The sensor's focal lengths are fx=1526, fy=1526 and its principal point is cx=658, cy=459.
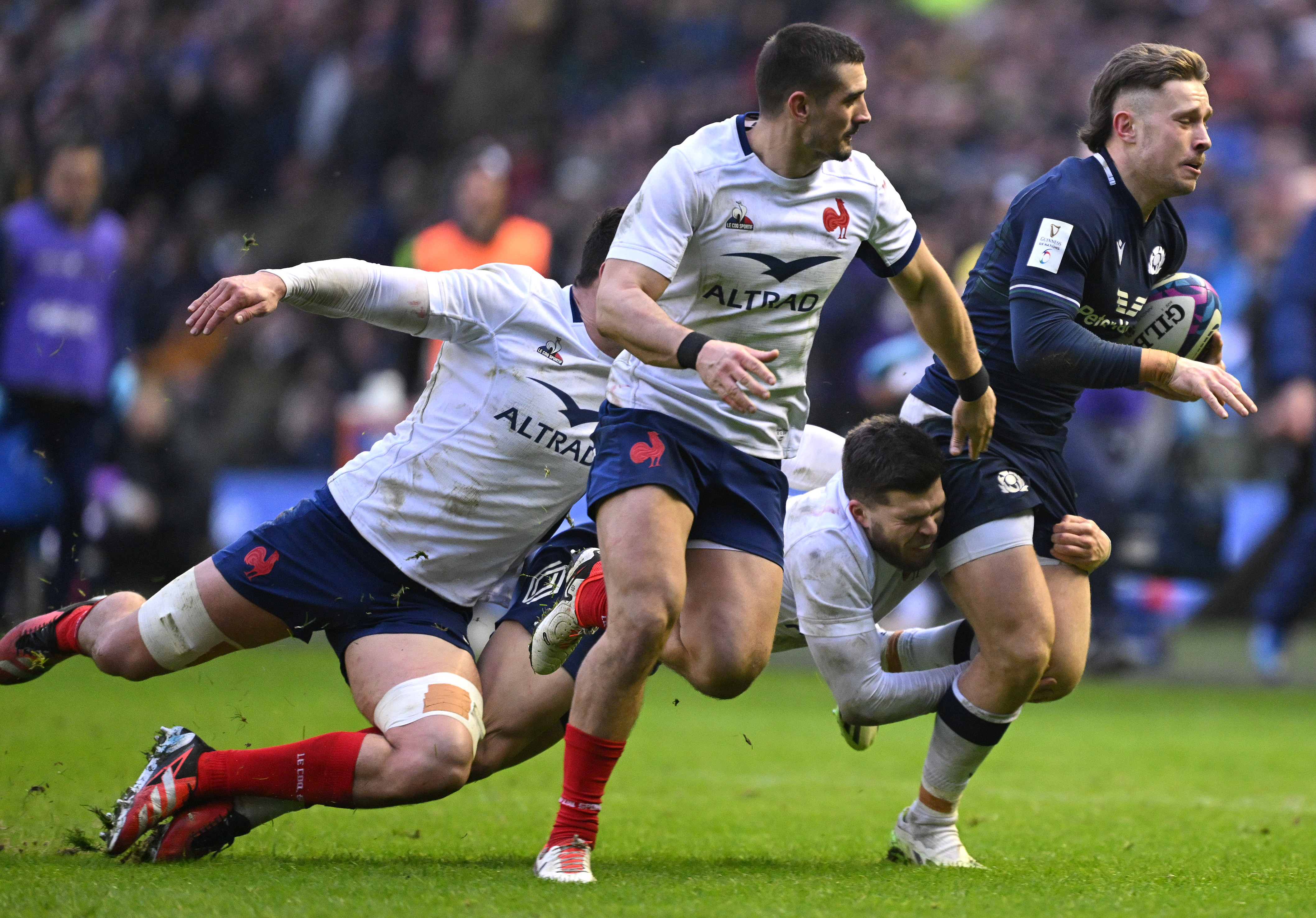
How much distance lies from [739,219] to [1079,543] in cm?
149

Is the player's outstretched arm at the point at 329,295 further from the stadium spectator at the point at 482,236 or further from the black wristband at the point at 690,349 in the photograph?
the stadium spectator at the point at 482,236

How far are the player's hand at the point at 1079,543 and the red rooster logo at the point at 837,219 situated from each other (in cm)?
118

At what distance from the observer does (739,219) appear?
163 inches

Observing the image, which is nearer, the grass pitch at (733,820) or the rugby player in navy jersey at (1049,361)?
the grass pitch at (733,820)

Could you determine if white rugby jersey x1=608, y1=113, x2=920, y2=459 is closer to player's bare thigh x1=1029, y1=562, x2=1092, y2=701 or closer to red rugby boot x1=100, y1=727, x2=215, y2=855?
player's bare thigh x1=1029, y1=562, x2=1092, y2=701

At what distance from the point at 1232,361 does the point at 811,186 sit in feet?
26.3

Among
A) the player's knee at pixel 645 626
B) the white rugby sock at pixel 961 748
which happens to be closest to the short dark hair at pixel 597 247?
the player's knee at pixel 645 626

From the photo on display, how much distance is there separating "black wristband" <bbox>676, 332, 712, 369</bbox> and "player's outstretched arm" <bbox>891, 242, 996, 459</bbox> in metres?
0.94

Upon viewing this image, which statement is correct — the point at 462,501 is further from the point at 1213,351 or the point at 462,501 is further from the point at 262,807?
the point at 1213,351

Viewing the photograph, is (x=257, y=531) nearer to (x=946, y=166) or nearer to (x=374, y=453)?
(x=374, y=453)

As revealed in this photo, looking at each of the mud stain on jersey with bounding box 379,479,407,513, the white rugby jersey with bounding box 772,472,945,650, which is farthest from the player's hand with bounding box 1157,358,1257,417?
the mud stain on jersey with bounding box 379,479,407,513

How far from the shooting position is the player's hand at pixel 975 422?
14.7 feet

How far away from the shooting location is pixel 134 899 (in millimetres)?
3568

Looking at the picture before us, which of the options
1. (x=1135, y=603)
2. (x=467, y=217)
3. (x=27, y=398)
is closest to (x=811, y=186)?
(x=467, y=217)
